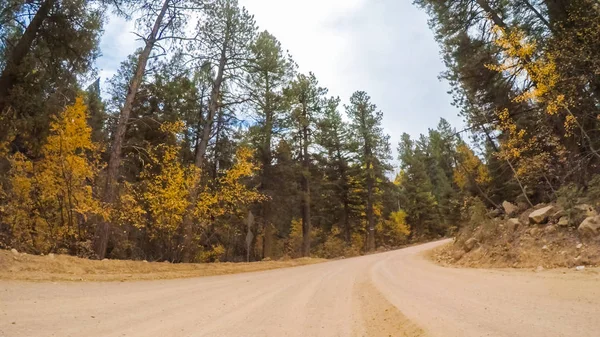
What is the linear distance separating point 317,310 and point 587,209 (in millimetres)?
7164

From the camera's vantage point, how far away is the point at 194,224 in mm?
12531

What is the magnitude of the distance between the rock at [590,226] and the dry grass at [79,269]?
9376 millimetres

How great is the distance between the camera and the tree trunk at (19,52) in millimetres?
8539

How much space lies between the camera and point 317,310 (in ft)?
16.0

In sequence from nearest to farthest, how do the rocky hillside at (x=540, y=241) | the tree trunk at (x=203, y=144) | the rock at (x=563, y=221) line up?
the rocky hillside at (x=540, y=241)
the rock at (x=563, y=221)
the tree trunk at (x=203, y=144)

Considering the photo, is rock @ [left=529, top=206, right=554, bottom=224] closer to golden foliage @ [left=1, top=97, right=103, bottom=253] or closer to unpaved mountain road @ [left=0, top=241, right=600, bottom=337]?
A: unpaved mountain road @ [left=0, top=241, right=600, bottom=337]

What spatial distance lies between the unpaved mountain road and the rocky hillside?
1080 millimetres

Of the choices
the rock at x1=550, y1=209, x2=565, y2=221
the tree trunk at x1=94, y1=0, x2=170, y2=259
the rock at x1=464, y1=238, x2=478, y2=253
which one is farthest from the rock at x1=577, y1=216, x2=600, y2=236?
the tree trunk at x1=94, y1=0, x2=170, y2=259

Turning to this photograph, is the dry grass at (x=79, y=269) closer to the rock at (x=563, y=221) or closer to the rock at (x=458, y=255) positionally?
the rock at (x=458, y=255)

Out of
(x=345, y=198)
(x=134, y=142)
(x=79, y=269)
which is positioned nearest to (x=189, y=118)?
(x=134, y=142)

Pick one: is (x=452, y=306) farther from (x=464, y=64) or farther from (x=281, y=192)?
(x=281, y=192)

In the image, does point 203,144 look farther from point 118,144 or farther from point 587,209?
point 587,209

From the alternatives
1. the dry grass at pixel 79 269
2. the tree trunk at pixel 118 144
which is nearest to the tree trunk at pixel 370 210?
the dry grass at pixel 79 269

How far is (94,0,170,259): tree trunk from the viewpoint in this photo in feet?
30.9
